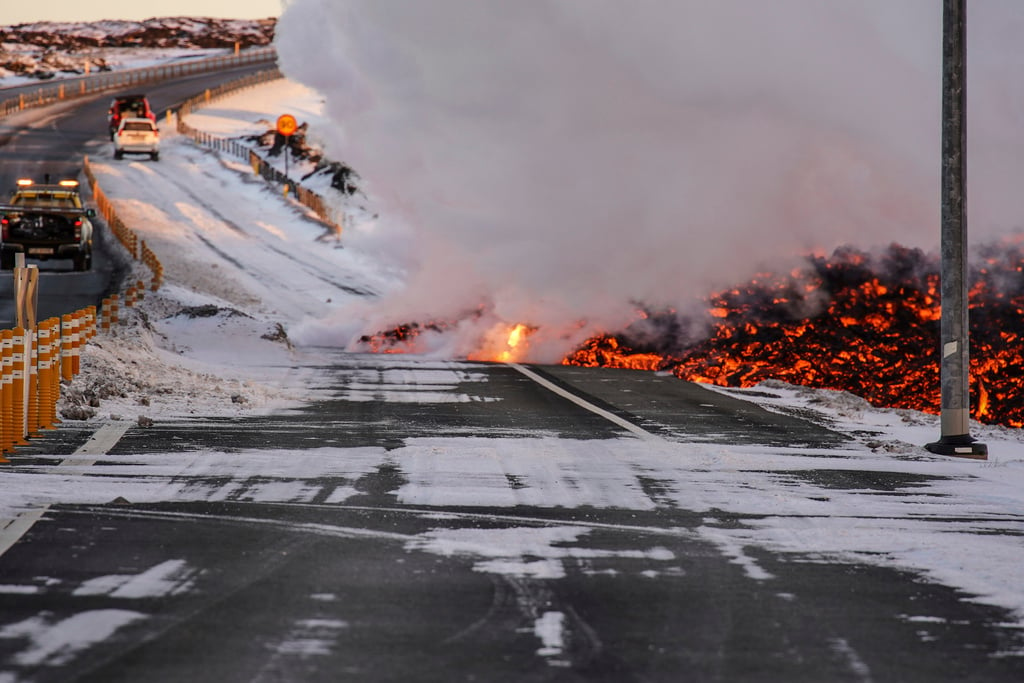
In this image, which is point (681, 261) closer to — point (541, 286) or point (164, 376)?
point (541, 286)

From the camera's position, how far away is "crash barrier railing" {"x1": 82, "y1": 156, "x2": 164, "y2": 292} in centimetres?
3559

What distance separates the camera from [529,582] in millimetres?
7086

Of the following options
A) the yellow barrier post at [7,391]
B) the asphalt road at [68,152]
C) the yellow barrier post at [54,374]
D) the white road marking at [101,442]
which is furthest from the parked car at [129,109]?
the yellow barrier post at [7,391]

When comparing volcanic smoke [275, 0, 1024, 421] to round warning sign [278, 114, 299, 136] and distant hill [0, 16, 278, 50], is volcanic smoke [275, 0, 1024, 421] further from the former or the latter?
distant hill [0, 16, 278, 50]

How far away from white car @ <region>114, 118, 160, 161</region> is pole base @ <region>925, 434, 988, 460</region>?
2307 inches

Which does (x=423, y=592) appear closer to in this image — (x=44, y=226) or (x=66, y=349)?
(x=66, y=349)

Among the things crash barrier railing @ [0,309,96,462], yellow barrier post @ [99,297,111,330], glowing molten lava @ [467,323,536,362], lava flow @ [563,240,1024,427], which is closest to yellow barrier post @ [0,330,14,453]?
crash barrier railing @ [0,309,96,462]

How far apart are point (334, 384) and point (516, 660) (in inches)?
611

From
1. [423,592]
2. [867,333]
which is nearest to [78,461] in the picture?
[423,592]

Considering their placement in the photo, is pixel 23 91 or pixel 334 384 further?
pixel 23 91

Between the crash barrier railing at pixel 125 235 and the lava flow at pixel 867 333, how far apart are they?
1443cm

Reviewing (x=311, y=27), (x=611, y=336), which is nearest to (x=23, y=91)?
(x=311, y=27)

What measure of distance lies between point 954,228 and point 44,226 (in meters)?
27.7

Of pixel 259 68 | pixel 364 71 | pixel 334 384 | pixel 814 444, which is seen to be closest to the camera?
pixel 814 444
